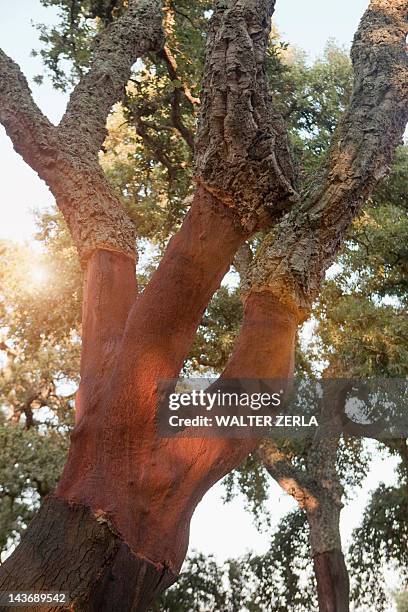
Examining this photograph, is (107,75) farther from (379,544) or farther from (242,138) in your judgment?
(379,544)

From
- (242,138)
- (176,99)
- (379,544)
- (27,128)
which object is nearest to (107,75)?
(27,128)

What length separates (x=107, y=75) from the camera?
525 cm

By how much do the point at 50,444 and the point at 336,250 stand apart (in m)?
10.8

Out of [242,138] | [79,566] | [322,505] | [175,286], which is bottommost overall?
[79,566]

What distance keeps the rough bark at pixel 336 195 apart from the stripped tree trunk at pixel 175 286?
1cm

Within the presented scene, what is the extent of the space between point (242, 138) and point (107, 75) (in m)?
2.51

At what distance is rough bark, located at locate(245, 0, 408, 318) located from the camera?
3.76m

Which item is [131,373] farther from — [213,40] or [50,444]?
[50,444]

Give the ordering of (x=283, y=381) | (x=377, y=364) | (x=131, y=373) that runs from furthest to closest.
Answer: (x=377, y=364) < (x=283, y=381) < (x=131, y=373)

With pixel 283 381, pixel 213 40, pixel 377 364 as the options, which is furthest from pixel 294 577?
pixel 213 40

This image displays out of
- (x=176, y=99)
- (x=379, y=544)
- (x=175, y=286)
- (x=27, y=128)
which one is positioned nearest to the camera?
(x=175, y=286)

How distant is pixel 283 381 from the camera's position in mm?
3588

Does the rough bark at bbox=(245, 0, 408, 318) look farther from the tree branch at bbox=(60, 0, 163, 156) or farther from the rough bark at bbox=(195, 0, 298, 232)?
the tree branch at bbox=(60, 0, 163, 156)

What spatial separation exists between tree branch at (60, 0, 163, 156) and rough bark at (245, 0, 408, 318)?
184 centimetres
